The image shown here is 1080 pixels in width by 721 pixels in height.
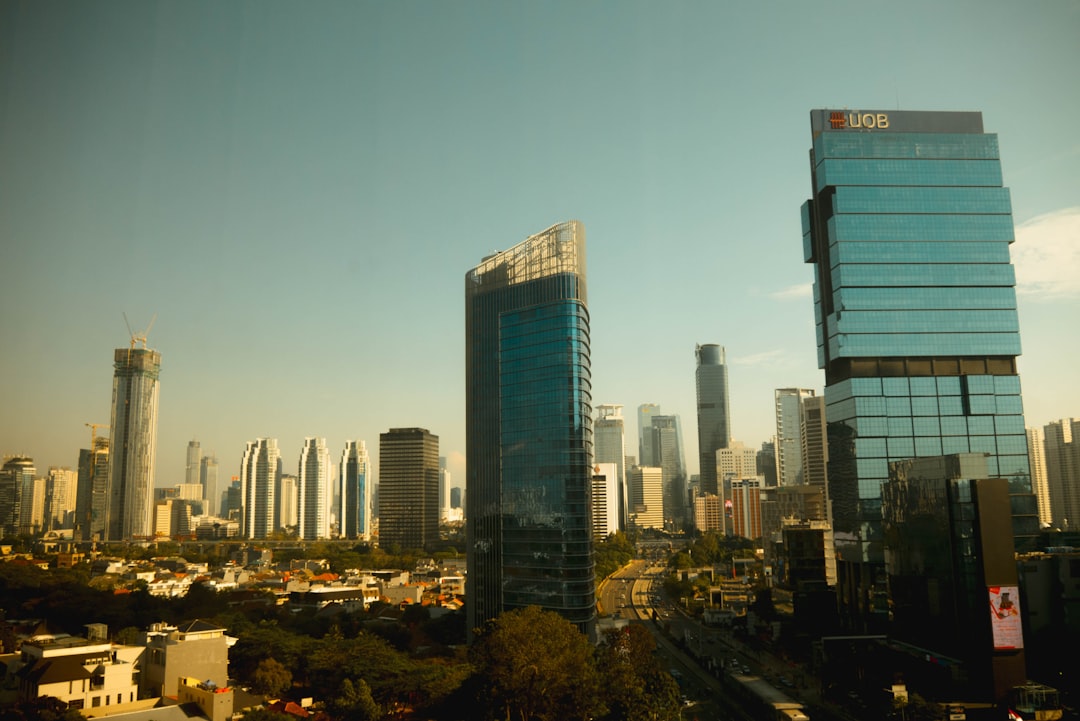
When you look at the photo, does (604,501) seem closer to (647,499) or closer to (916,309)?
(647,499)

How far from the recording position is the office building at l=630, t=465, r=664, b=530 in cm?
15225

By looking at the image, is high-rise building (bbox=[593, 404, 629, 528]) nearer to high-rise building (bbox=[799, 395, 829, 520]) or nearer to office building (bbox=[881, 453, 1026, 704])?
high-rise building (bbox=[799, 395, 829, 520])

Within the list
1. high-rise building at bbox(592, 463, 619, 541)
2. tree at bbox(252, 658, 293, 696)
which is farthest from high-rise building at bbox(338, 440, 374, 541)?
tree at bbox(252, 658, 293, 696)

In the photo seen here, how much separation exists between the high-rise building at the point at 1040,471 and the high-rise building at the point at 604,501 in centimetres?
4966

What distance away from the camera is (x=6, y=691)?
25.8m

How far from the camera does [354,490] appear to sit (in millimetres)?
135625

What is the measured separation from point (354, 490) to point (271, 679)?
360 ft

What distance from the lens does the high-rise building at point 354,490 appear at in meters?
134

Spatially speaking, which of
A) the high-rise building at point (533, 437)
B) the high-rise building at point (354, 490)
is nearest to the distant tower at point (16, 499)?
the high-rise building at point (533, 437)

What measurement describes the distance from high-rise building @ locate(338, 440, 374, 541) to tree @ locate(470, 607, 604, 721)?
114699mm

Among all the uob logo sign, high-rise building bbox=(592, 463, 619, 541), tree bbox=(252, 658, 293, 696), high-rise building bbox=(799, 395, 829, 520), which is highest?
the uob logo sign

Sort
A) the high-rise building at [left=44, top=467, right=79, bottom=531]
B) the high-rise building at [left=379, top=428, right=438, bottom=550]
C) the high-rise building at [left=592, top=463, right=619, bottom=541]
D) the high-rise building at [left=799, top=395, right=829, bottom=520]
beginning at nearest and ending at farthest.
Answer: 1. the high-rise building at [left=44, top=467, right=79, bottom=531]
2. the high-rise building at [left=799, top=395, right=829, bottom=520]
3. the high-rise building at [left=379, top=428, right=438, bottom=550]
4. the high-rise building at [left=592, top=463, right=619, bottom=541]

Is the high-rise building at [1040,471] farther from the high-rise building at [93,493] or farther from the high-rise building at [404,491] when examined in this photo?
the high-rise building at [93,493]

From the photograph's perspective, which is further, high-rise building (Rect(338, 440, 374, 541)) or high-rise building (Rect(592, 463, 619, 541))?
high-rise building (Rect(338, 440, 374, 541))
